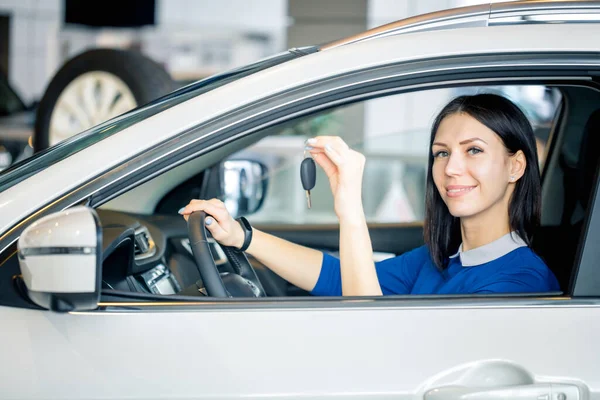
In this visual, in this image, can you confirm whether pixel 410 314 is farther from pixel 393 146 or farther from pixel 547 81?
pixel 393 146

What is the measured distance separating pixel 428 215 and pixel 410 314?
671 mm

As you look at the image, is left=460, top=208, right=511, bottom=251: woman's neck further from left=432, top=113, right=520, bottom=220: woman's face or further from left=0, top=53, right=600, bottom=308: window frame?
left=0, top=53, right=600, bottom=308: window frame

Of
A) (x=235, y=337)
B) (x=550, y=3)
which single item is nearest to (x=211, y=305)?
(x=235, y=337)

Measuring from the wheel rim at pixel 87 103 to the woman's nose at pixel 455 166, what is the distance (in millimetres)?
2758

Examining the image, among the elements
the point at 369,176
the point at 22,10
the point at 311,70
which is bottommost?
the point at 369,176

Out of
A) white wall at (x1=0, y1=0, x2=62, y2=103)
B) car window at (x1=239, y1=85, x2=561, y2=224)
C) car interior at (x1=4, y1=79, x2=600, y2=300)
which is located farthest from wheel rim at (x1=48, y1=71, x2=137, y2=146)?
white wall at (x1=0, y1=0, x2=62, y2=103)


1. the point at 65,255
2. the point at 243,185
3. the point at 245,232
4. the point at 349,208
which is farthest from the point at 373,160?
the point at 65,255

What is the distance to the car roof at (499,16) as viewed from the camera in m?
1.64

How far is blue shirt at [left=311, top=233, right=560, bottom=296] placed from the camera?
1.68m

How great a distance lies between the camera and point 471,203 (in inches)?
70.2

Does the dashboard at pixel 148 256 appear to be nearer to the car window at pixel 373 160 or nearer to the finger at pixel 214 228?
the finger at pixel 214 228

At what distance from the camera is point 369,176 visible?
7.58 meters

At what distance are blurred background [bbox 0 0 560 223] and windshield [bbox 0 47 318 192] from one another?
0.54 m

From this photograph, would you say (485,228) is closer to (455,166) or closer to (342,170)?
(455,166)
